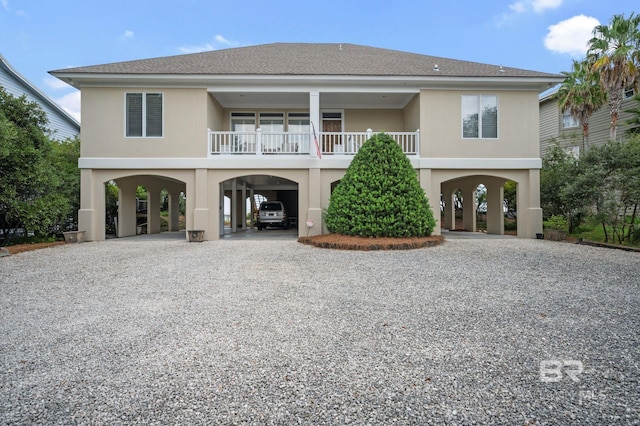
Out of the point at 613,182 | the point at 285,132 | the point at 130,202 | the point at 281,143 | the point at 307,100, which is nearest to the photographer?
the point at 613,182

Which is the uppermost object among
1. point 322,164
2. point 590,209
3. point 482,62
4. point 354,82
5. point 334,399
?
point 482,62

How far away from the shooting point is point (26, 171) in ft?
34.2

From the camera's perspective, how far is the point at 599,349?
11.1 ft

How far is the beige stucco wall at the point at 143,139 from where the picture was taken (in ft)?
41.6

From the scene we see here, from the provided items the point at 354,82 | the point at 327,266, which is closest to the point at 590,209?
the point at 354,82

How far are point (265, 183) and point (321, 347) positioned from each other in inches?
646

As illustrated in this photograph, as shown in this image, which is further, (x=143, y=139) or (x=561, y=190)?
(x=143, y=139)

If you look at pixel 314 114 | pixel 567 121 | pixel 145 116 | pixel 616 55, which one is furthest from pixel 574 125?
pixel 145 116

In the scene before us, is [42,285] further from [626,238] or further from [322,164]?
[626,238]

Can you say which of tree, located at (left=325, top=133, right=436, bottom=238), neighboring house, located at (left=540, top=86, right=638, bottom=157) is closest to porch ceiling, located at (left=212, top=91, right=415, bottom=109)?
tree, located at (left=325, top=133, right=436, bottom=238)

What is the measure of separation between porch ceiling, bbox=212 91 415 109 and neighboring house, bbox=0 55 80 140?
833 centimetres

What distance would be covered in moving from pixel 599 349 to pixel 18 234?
57.9ft

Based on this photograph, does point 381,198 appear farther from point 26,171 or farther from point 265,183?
point 26,171

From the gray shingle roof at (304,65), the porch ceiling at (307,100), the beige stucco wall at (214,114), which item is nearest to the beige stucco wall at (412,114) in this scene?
the porch ceiling at (307,100)
